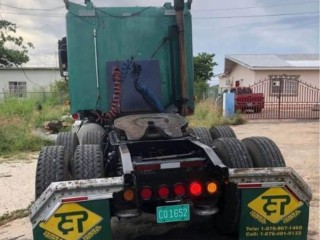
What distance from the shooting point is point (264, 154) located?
425 cm

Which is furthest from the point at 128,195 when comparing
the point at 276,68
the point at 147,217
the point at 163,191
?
the point at 276,68

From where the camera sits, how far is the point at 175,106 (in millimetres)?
6191

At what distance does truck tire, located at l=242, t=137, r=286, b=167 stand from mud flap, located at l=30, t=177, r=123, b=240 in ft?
4.99

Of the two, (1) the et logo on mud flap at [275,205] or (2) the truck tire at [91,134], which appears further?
(2) the truck tire at [91,134]

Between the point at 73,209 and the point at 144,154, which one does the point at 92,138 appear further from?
the point at 73,209

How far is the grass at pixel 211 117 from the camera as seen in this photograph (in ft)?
58.9

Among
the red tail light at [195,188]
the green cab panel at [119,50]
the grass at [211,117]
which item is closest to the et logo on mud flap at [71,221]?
the red tail light at [195,188]

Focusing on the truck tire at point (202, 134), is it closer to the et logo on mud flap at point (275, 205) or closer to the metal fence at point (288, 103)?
the et logo on mud flap at point (275, 205)

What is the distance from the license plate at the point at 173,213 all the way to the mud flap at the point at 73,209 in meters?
0.47

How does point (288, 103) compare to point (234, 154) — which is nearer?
point (234, 154)

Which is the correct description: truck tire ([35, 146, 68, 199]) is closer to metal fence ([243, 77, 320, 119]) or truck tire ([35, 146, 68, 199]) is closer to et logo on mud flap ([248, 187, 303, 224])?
et logo on mud flap ([248, 187, 303, 224])

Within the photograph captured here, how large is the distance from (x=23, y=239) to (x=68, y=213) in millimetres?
1761

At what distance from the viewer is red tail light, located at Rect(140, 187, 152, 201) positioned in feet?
12.0

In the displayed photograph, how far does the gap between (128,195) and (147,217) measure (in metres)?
1.90
